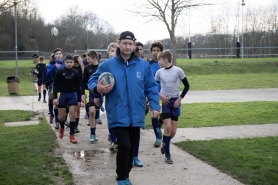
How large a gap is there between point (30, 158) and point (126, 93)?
8.86 feet

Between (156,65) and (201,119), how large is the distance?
13.3 feet

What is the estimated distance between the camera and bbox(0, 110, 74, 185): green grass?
5891 millimetres

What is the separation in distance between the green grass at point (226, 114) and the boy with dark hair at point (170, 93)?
3666mm

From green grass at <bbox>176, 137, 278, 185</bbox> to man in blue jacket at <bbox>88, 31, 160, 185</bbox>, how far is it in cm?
166

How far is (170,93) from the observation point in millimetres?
7246

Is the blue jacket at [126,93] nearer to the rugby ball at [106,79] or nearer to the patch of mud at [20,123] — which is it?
the rugby ball at [106,79]

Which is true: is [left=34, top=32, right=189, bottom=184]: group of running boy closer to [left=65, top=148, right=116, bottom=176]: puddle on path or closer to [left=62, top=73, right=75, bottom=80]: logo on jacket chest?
[left=62, top=73, right=75, bottom=80]: logo on jacket chest

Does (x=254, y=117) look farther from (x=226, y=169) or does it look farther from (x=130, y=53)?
(x=130, y=53)

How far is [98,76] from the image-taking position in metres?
5.57

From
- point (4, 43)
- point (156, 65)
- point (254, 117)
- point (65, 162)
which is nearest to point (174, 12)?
point (254, 117)

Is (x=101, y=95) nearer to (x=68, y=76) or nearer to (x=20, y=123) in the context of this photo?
(x=68, y=76)

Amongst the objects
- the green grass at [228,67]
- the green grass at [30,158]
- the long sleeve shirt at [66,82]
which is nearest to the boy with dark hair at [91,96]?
the long sleeve shirt at [66,82]

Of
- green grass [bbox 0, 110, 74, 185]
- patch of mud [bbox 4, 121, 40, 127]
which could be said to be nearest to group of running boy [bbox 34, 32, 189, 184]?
patch of mud [bbox 4, 121, 40, 127]

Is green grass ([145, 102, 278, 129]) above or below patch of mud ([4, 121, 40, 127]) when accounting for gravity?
above
